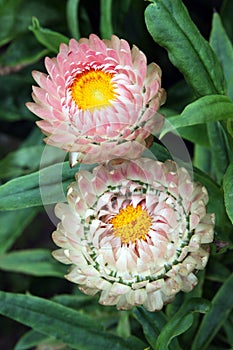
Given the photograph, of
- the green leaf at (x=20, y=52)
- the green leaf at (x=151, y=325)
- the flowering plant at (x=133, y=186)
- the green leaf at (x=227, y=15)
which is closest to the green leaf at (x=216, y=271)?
the flowering plant at (x=133, y=186)

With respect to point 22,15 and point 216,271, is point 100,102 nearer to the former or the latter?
point 216,271

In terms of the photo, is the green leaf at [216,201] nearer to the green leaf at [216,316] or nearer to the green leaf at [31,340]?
the green leaf at [216,316]

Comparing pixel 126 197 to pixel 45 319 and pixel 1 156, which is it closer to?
pixel 45 319

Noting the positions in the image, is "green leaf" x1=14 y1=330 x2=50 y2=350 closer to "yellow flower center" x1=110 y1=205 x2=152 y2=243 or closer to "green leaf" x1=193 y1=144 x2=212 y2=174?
"green leaf" x1=193 y1=144 x2=212 y2=174

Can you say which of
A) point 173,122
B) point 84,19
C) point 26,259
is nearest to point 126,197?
point 173,122

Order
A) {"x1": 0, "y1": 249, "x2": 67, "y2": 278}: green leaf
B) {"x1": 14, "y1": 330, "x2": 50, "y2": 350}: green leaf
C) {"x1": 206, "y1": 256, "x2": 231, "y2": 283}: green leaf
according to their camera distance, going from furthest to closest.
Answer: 1. {"x1": 0, "y1": 249, "x2": 67, "y2": 278}: green leaf
2. {"x1": 14, "y1": 330, "x2": 50, "y2": 350}: green leaf
3. {"x1": 206, "y1": 256, "x2": 231, "y2": 283}: green leaf

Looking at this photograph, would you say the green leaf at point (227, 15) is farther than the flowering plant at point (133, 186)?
Yes

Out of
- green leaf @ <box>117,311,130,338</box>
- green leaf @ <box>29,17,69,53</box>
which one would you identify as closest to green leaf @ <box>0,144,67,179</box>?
green leaf @ <box>29,17,69,53</box>
